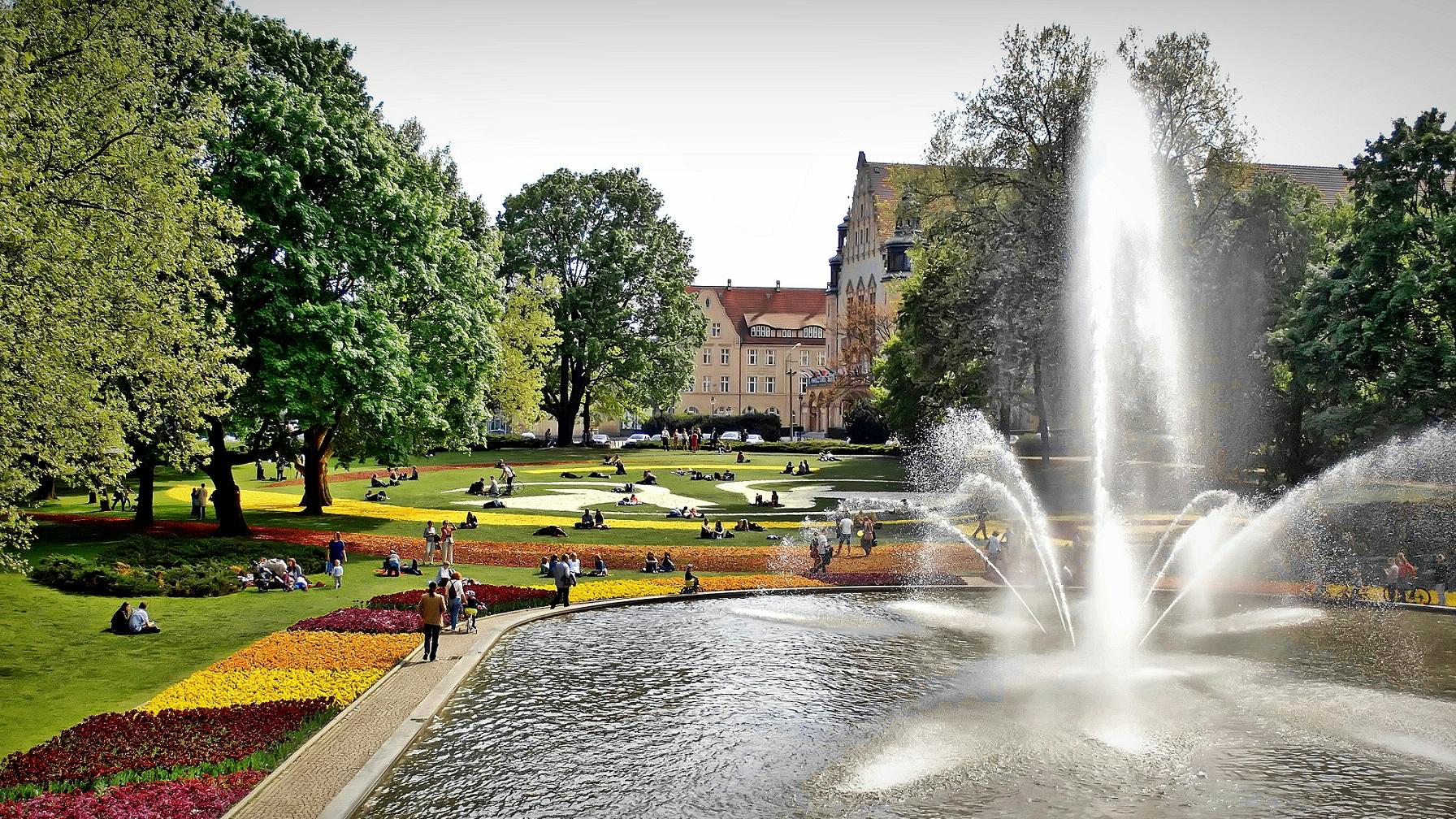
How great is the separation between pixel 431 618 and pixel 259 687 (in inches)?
131

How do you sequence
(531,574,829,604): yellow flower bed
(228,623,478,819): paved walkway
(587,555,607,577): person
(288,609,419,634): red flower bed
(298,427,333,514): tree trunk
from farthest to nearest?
(298,427,333,514): tree trunk < (587,555,607,577): person < (531,574,829,604): yellow flower bed < (288,609,419,634): red flower bed < (228,623,478,819): paved walkway

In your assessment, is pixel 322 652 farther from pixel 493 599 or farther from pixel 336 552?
pixel 336 552

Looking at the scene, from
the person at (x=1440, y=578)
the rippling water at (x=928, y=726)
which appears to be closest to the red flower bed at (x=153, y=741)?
the rippling water at (x=928, y=726)

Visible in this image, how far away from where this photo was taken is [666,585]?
30141 mm

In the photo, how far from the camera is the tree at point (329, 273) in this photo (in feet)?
112

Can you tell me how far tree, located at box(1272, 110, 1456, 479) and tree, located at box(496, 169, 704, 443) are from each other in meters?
51.0

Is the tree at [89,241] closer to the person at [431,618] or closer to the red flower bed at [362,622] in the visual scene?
the red flower bed at [362,622]

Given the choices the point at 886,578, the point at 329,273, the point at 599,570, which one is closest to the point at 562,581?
the point at 599,570

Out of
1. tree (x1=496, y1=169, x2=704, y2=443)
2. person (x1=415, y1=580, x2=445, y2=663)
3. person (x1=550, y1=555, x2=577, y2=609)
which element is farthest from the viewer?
tree (x1=496, y1=169, x2=704, y2=443)

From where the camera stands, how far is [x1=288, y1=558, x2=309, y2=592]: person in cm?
2923

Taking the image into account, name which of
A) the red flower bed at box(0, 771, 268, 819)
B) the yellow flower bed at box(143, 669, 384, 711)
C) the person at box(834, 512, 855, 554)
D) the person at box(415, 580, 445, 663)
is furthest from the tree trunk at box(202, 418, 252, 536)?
the red flower bed at box(0, 771, 268, 819)

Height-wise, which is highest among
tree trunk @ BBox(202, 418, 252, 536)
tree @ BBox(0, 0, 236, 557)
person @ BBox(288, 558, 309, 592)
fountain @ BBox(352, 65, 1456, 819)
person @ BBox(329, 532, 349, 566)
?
tree @ BBox(0, 0, 236, 557)

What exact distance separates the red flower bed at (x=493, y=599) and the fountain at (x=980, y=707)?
163cm

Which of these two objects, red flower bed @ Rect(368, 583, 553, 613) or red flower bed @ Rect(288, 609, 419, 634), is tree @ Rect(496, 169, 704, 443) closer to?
red flower bed @ Rect(368, 583, 553, 613)
